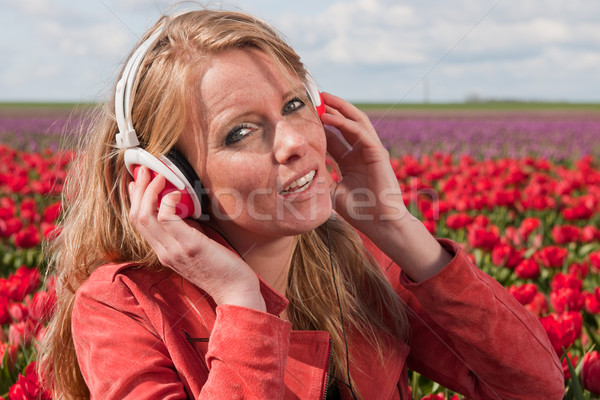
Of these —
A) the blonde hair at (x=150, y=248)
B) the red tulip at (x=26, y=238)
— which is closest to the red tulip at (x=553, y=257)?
the blonde hair at (x=150, y=248)

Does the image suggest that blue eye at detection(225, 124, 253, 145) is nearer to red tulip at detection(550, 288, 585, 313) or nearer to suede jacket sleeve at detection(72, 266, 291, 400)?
suede jacket sleeve at detection(72, 266, 291, 400)

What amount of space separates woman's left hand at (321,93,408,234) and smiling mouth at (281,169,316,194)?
251mm

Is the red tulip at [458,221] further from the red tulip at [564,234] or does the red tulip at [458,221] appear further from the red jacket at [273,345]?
the red jacket at [273,345]

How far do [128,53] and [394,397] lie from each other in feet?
3.97

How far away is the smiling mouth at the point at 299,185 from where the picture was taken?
148cm

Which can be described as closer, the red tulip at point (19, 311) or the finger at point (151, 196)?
the finger at point (151, 196)

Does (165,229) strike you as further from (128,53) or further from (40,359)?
(40,359)

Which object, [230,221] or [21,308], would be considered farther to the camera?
[21,308]

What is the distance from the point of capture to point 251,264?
170cm

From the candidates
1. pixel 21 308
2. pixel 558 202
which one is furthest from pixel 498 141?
pixel 21 308

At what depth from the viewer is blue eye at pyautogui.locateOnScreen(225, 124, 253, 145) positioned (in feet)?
4.80

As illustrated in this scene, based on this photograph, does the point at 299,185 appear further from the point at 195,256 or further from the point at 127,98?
the point at 127,98

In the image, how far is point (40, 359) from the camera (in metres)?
1.88

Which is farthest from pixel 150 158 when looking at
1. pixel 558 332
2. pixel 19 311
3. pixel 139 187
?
pixel 558 332
